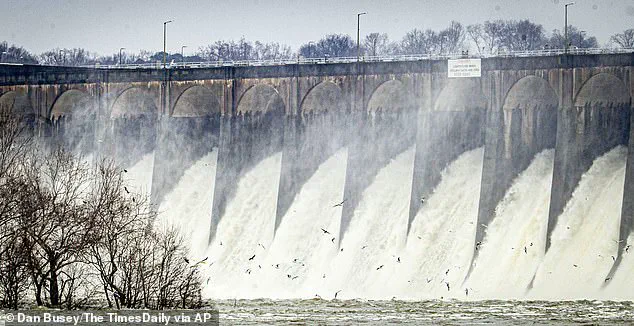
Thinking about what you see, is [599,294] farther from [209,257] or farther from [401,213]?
[209,257]

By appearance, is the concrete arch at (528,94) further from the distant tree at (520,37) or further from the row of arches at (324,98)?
the distant tree at (520,37)

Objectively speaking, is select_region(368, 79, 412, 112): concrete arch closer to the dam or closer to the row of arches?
the row of arches

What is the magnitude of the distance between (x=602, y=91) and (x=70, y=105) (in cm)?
3871

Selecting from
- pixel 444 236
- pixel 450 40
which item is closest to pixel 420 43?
pixel 450 40

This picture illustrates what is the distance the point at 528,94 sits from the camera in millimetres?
68562

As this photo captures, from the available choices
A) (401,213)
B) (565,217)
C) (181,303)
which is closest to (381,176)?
(401,213)

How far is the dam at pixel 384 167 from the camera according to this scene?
211 ft

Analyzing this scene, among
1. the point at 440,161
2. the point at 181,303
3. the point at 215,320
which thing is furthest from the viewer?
the point at 440,161

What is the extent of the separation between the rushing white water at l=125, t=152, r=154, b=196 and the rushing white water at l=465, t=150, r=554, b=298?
86.0ft

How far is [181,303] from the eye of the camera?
43219 millimetres

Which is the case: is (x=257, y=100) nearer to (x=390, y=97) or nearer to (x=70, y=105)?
(x=390, y=97)

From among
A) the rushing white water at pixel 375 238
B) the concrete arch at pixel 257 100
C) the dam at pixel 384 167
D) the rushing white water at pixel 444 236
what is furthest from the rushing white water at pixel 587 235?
the concrete arch at pixel 257 100

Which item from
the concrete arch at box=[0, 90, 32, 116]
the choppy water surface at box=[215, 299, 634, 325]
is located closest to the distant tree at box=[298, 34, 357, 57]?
the concrete arch at box=[0, 90, 32, 116]

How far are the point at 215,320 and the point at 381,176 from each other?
129ft
